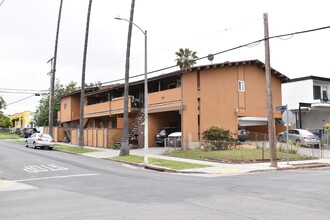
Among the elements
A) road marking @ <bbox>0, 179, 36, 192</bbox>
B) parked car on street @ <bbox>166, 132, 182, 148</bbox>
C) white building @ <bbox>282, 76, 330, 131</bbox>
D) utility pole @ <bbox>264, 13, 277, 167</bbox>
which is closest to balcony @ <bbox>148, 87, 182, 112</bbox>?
parked car on street @ <bbox>166, 132, 182, 148</bbox>

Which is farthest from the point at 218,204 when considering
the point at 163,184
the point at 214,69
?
the point at 214,69

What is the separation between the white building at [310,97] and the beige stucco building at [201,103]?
6.81 meters

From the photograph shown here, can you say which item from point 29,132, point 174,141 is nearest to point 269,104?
point 174,141

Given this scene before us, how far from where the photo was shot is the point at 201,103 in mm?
29875

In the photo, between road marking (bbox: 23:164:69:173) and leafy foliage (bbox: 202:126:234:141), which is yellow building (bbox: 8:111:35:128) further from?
road marking (bbox: 23:164:69:173)

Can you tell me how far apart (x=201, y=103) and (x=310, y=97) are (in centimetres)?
1721

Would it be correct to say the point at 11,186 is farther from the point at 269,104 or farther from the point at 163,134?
the point at 163,134

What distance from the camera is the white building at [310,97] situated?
134ft

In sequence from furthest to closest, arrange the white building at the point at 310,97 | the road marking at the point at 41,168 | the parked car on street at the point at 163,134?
the white building at the point at 310,97 < the parked car on street at the point at 163,134 < the road marking at the point at 41,168

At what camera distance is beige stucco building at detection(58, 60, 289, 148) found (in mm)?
29328

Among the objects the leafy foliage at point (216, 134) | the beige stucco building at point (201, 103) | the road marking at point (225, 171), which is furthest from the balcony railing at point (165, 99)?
the road marking at point (225, 171)

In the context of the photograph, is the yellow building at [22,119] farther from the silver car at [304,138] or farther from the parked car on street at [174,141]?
the silver car at [304,138]

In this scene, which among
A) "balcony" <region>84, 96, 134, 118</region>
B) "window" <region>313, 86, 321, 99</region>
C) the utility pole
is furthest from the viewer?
"window" <region>313, 86, 321, 99</region>

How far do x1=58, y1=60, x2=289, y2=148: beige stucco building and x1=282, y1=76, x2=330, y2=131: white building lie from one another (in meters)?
6.81
